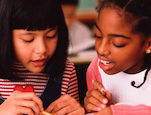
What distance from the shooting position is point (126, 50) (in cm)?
75

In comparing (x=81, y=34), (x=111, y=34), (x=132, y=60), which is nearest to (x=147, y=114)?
(x=132, y=60)

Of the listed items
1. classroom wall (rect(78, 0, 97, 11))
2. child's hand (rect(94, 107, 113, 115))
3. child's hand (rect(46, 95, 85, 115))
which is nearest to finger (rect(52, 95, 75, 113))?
child's hand (rect(46, 95, 85, 115))

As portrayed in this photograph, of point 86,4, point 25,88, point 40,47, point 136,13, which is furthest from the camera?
point 86,4

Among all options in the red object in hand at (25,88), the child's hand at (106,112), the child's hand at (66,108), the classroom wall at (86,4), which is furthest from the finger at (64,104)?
the classroom wall at (86,4)

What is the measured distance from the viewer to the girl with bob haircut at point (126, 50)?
2.38 feet

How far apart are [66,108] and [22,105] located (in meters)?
0.17

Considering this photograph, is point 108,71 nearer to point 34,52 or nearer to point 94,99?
point 94,99

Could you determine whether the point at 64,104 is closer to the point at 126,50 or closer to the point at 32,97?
the point at 32,97

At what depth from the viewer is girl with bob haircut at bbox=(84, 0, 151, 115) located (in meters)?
0.72

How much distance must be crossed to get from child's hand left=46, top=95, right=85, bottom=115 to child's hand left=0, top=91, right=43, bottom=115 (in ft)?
0.27

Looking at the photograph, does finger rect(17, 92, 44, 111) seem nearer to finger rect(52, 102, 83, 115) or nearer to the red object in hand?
finger rect(52, 102, 83, 115)

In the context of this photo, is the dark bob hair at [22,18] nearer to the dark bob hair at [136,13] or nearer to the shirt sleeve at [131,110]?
the dark bob hair at [136,13]

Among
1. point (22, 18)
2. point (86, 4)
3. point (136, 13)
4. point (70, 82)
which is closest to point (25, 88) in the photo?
point (70, 82)

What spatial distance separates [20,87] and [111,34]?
0.49 m
